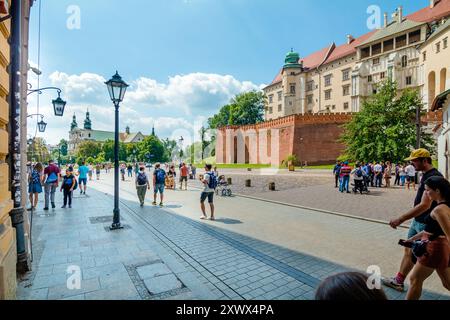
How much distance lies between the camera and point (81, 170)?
46.8 feet

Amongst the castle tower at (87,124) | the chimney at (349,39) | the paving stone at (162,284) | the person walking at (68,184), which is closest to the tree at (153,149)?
the castle tower at (87,124)

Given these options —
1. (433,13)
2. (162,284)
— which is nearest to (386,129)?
(162,284)

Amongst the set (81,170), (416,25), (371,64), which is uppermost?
(416,25)

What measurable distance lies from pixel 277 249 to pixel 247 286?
5.99 feet

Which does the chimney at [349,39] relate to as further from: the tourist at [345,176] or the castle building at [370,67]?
the tourist at [345,176]

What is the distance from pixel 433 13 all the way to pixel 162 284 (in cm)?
5919

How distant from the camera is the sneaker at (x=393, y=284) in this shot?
3760mm

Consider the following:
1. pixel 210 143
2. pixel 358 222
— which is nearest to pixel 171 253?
pixel 358 222

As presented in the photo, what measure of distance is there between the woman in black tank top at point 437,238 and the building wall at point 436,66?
4183 cm

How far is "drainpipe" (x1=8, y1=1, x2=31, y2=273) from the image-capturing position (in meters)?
4.08

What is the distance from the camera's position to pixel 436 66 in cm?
3622

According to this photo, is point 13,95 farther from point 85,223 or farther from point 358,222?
point 358,222

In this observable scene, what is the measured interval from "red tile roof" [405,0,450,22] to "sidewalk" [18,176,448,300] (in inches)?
1998

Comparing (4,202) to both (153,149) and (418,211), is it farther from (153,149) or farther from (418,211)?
(153,149)
